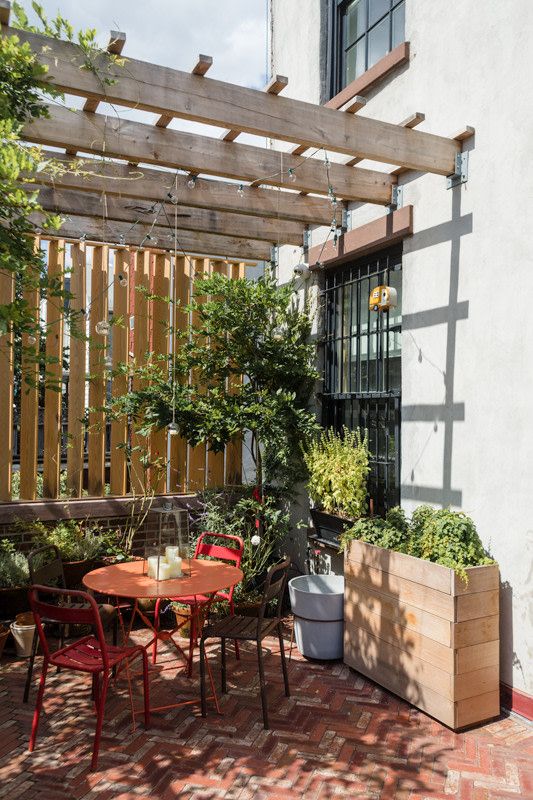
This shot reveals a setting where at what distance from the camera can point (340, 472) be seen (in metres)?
5.38

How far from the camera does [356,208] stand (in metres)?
5.84

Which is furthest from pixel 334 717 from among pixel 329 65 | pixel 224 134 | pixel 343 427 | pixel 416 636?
pixel 329 65

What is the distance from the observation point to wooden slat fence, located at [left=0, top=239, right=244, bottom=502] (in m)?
5.96

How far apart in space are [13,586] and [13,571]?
0.13 meters

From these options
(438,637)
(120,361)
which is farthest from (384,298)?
(120,361)

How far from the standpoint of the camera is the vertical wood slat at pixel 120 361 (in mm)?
Result: 6391

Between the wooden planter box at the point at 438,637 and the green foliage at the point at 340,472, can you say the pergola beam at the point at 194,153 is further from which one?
the wooden planter box at the point at 438,637

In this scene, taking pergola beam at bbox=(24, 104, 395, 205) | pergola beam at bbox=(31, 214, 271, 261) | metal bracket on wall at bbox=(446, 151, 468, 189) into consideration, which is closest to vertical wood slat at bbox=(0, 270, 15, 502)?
pergola beam at bbox=(31, 214, 271, 261)

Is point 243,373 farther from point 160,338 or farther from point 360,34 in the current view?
point 360,34

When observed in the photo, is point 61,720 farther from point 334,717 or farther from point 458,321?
point 458,321

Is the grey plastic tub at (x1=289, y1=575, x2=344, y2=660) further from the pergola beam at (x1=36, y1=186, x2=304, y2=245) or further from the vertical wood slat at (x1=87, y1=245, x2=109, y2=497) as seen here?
the pergola beam at (x1=36, y1=186, x2=304, y2=245)

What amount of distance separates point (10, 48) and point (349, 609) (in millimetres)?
4183

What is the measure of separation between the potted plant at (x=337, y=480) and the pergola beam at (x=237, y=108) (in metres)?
2.35

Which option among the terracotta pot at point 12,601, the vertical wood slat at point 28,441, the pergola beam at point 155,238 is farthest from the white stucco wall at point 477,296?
the vertical wood slat at point 28,441
